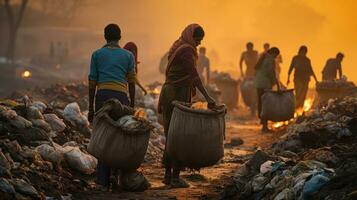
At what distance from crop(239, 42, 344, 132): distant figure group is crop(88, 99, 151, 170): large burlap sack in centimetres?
765

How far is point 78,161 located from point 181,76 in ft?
5.19

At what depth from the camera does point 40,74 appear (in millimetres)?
34875

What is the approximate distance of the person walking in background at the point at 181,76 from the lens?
9.02 meters

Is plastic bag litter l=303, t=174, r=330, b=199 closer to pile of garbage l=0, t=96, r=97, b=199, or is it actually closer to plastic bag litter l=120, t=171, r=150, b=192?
plastic bag litter l=120, t=171, r=150, b=192

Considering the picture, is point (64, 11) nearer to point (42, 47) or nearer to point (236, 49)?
point (42, 47)

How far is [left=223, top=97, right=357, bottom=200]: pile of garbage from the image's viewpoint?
6.51 m

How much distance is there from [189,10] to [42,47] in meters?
17.2

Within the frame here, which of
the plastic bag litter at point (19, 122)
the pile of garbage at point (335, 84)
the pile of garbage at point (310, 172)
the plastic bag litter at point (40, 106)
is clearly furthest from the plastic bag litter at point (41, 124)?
the pile of garbage at point (335, 84)

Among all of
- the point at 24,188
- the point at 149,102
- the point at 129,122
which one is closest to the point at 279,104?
the point at 149,102

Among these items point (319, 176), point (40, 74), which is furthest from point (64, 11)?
point (319, 176)

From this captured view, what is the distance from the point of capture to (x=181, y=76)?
9.13 meters

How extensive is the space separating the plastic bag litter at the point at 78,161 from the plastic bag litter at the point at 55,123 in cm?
108

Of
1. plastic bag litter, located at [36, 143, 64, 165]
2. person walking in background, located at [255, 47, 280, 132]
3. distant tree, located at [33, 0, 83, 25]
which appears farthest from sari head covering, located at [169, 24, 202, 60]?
distant tree, located at [33, 0, 83, 25]

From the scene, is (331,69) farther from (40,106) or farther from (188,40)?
(188,40)
